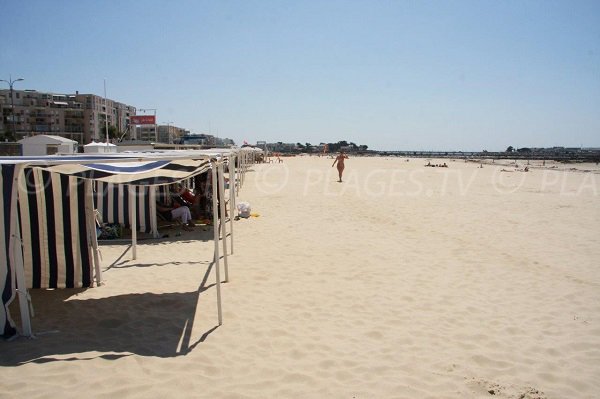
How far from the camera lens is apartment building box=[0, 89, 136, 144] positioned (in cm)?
8175

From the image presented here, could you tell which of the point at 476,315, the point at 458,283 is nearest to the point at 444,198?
the point at 458,283

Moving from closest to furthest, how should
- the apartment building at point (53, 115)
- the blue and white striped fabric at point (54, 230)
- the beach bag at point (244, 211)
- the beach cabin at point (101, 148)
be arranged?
1. the blue and white striped fabric at point (54, 230)
2. the beach bag at point (244, 211)
3. the beach cabin at point (101, 148)
4. the apartment building at point (53, 115)

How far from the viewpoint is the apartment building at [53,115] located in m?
81.8

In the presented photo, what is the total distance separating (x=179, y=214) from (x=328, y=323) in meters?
5.72

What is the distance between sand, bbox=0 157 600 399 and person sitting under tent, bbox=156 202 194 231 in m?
1.14

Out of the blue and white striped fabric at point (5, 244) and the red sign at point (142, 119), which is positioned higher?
the red sign at point (142, 119)

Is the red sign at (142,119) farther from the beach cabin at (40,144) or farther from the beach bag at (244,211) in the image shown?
the beach bag at (244,211)

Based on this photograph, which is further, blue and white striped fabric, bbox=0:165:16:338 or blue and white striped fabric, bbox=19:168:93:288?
blue and white striped fabric, bbox=19:168:93:288

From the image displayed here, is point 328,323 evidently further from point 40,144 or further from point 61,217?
point 40,144

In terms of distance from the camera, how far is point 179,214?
885cm

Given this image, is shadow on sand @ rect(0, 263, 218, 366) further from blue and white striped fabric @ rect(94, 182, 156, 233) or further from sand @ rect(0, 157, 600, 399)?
blue and white striped fabric @ rect(94, 182, 156, 233)

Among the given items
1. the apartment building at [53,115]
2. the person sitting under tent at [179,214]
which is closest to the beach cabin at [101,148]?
the person sitting under tent at [179,214]

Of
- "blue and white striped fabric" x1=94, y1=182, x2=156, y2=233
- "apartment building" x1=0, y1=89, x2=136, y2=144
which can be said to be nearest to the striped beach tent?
"blue and white striped fabric" x1=94, y1=182, x2=156, y2=233

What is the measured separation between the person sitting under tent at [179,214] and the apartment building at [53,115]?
80.0 m
